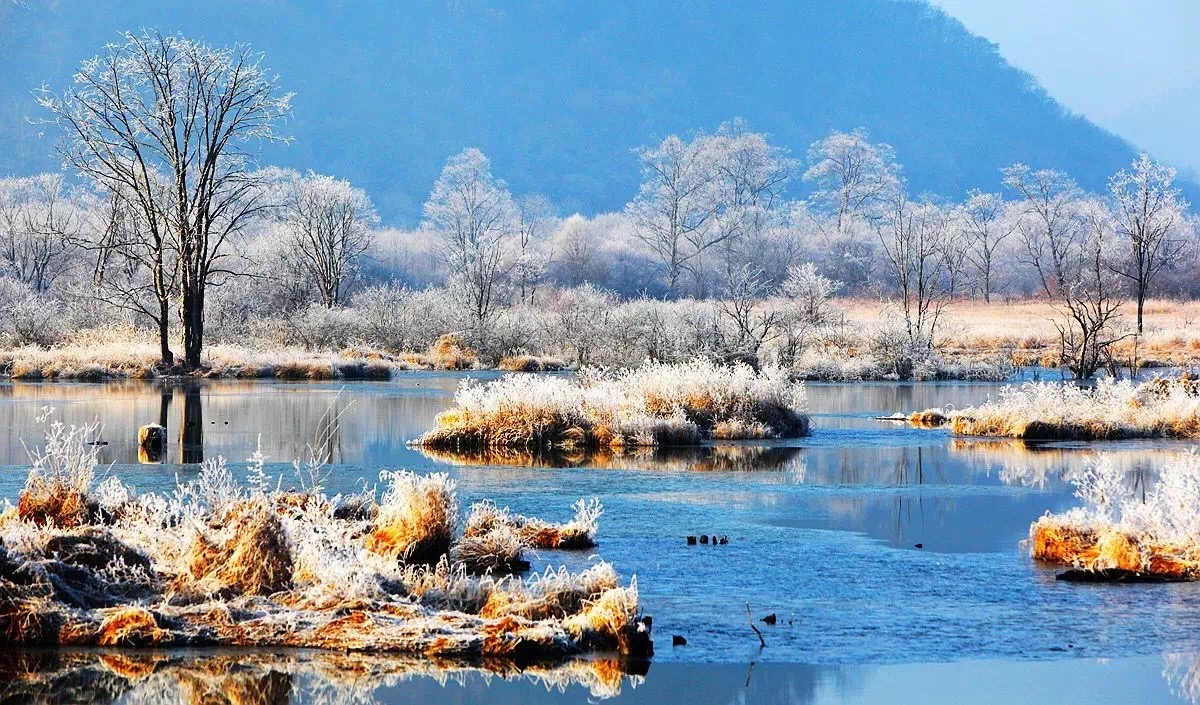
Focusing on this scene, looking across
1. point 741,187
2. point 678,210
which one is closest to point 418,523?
point 678,210

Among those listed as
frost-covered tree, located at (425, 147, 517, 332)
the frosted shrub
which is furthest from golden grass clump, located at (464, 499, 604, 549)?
frost-covered tree, located at (425, 147, 517, 332)

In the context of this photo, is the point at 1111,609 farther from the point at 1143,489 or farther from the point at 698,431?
the point at 698,431

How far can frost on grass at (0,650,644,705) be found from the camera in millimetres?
8891

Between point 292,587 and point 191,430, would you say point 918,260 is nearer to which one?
point 191,430

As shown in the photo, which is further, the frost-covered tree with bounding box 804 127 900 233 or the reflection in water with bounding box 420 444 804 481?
the frost-covered tree with bounding box 804 127 900 233

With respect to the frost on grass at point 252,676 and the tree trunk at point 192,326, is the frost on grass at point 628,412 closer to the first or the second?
the frost on grass at point 252,676

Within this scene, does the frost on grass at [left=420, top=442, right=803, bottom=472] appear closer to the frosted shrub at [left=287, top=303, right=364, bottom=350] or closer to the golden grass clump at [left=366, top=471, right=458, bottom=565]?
the golden grass clump at [left=366, top=471, right=458, bottom=565]

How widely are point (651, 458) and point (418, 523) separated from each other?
400 inches

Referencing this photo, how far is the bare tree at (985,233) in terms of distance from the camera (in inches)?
3600

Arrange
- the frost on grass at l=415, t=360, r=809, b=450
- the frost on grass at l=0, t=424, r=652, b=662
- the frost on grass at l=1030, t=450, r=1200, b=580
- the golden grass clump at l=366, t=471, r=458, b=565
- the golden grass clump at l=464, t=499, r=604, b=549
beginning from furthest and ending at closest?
the frost on grass at l=415, t=360, r=809, b=450 → the golden grass clump at l=464, t=499, r=604, b=549 → the frost on grass at l=1030, t=450, r=1200, b=580 → the golden grass clump at l=366, t=471, r=458, b=565 → the frost on grass at l=0, t=424, r=652, b=662

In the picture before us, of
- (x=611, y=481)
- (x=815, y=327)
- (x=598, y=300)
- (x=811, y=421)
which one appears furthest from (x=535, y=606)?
(x=598, y=300)

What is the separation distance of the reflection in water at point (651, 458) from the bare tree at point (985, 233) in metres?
63.1

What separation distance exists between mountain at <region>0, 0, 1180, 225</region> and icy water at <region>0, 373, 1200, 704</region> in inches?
4302

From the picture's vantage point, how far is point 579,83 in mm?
163625
